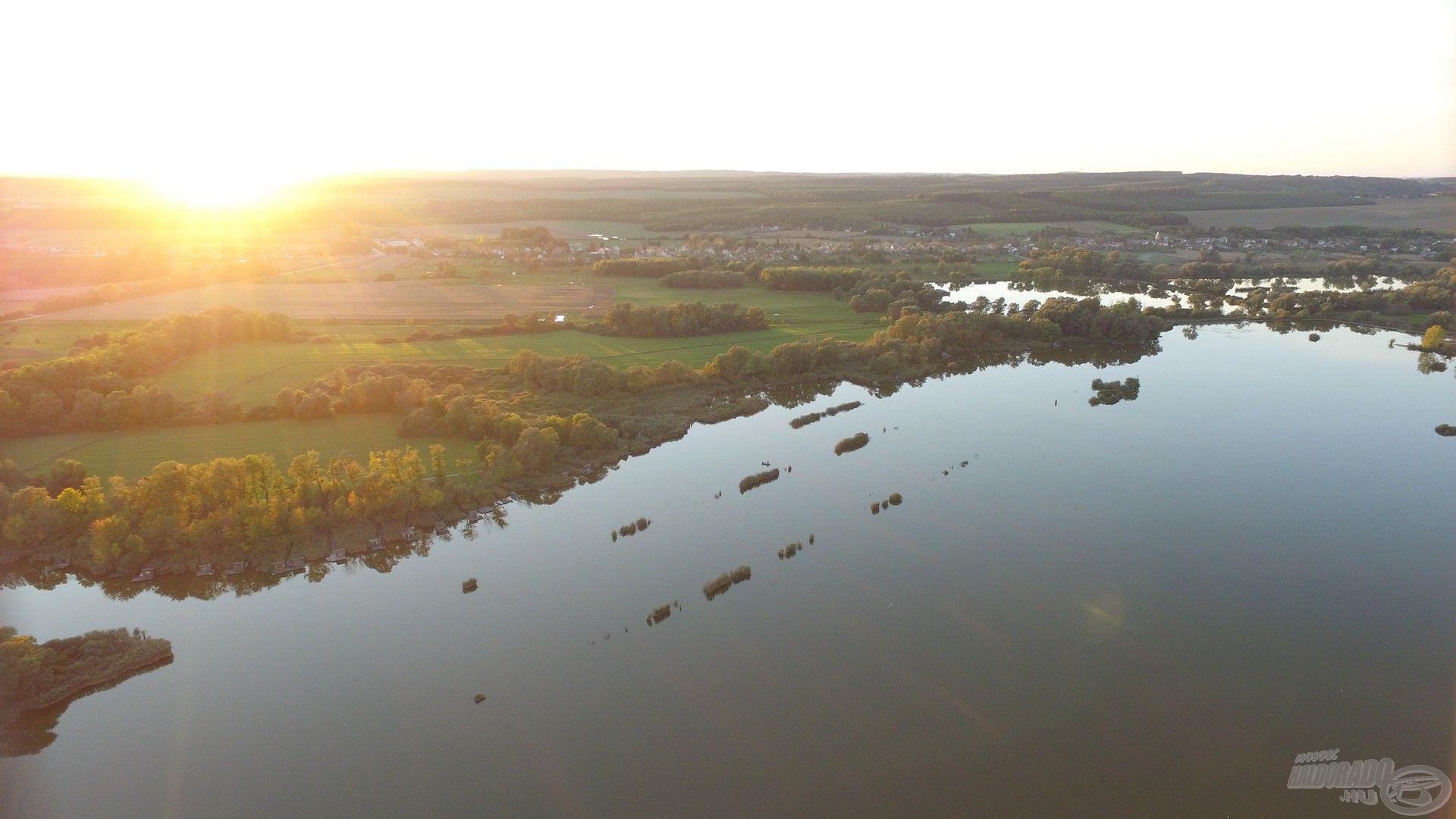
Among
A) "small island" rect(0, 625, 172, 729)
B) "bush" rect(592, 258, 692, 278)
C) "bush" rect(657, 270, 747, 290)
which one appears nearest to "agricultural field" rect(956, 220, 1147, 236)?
"bush" rect(592, 258, 692, 278)

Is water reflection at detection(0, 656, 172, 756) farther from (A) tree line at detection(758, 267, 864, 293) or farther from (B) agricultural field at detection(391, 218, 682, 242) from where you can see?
(B) agricultural field at detection(391, 218, 682, 242)

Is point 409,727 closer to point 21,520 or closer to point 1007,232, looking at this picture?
point 21,520

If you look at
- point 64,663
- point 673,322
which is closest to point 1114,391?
point 673,322

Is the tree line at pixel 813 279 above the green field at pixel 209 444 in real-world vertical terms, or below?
above

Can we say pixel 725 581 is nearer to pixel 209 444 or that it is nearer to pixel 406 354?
pixel 209 444

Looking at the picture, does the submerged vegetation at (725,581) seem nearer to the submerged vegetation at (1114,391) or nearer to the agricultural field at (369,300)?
the submerged vegetation at (1114,391)

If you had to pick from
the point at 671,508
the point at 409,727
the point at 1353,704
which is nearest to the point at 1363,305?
the point at 1353,704

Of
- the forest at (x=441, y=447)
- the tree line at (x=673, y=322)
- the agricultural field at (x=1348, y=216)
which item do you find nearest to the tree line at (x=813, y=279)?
the forest at (x=441, y=447)
